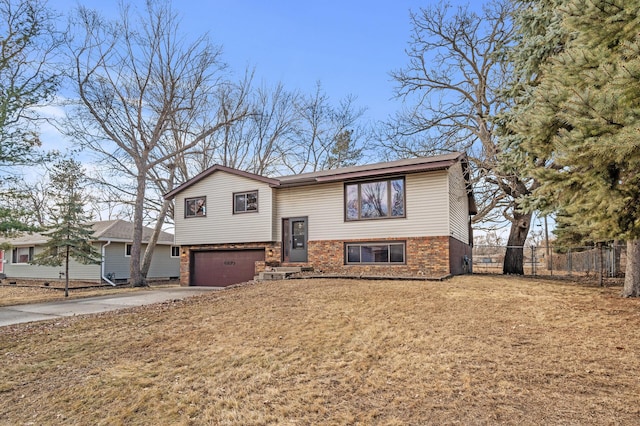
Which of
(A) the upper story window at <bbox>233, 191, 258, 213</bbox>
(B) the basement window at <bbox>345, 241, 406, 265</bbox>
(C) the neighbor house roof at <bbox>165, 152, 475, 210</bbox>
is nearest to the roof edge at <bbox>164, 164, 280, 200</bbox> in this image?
(C) the neighbor house roof at <bbox>165, 152, 475, 210</bbox>

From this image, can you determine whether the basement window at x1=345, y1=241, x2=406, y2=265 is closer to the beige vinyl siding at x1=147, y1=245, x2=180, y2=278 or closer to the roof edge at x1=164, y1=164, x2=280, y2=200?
the roof edge at x1=164, y1=164, x2=280, y2=200

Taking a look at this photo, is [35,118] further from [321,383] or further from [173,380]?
[321,383]

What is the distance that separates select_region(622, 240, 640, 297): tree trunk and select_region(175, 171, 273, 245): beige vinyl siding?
11.3 meters

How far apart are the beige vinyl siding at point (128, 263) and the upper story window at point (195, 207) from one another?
6923 mm

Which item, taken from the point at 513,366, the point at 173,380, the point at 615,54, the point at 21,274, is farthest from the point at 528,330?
the point at 21,274

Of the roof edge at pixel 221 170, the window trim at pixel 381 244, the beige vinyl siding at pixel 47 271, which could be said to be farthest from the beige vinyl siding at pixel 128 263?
the window trim at pixel 381 244

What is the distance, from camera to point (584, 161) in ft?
15.3

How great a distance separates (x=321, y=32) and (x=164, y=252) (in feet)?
56.4

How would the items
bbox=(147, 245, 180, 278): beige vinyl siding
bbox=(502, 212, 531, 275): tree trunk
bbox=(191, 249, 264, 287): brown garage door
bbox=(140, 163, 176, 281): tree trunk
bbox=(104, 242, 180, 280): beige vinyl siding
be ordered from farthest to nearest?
1. bbox=(147, 245, 180, 278): beige vinyl siding
2. bbox=(104, 242, 180, 280): beige vinyl siding
3. bbox=(140, 163, 176, 281): tree trunk
4. bbox=(502, 212, 531, 275): tree trunk
5. bbox=(191, 249, 264, 287): brown garage door

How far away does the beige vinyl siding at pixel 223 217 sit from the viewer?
1580 cm

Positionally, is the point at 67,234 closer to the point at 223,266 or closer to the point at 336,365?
the point at 223,266

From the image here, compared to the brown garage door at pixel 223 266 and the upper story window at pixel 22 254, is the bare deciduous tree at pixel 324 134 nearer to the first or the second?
the brown garage door at pixel 223 266

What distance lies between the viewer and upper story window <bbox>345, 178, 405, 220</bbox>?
1346 centimetres

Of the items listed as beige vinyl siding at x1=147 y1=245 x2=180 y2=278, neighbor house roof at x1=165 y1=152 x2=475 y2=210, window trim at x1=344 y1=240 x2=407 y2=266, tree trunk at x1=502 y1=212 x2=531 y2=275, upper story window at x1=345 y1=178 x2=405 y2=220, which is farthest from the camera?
beige vinyl siding at x1=147 y1=245 x2=180 y2=278
